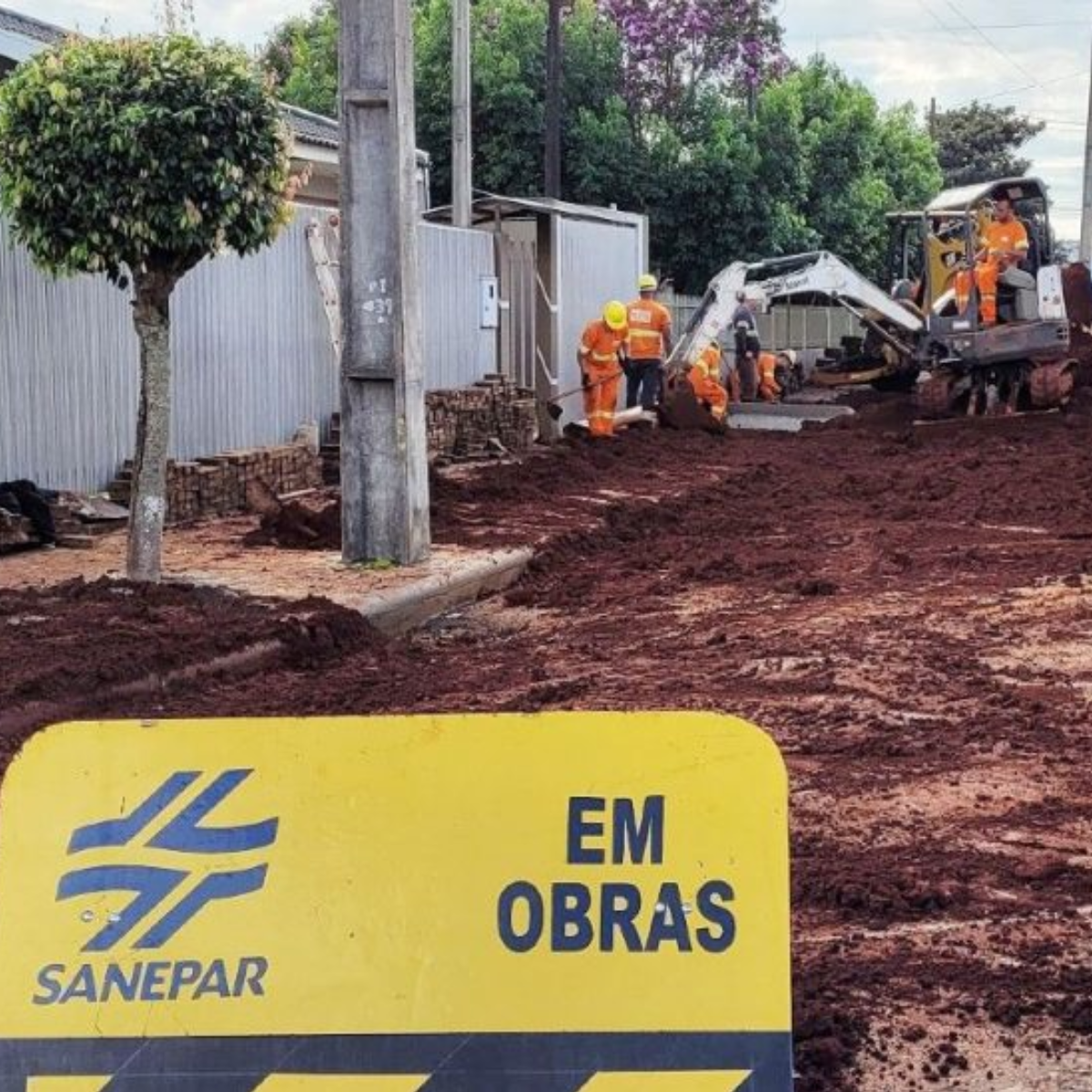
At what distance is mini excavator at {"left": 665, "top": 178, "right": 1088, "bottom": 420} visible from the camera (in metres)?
24.8

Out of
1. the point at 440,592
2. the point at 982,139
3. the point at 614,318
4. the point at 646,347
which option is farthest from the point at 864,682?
the point at 982,139

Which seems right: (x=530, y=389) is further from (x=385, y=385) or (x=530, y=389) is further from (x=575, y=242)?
(x=385, y=385)

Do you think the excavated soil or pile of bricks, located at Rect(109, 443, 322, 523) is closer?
the excavated soil

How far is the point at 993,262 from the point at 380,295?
1383cm

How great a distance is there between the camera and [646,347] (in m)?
23.9

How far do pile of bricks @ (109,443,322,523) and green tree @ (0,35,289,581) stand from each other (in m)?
3.64

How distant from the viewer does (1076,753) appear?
7875 millimetres

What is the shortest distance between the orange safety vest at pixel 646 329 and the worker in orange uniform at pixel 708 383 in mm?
1010

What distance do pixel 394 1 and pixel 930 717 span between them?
256 inches

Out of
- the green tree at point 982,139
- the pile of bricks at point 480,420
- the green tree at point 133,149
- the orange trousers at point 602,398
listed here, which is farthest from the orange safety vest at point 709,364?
the green tree at point 982,139

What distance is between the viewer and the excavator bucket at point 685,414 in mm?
24250

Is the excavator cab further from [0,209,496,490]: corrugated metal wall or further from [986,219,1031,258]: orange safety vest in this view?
[0,209,496,490]: corrugated metal wall

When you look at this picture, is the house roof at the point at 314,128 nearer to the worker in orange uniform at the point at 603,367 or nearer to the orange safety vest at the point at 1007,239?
the worker in orange uniform at the point at 603,367

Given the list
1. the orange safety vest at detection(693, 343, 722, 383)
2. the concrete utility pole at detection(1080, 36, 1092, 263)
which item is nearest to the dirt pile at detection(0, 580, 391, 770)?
the orange safety vest at detection(693, 343, 722, 383)
